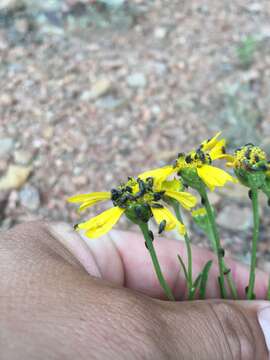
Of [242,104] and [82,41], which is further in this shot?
[82,41]

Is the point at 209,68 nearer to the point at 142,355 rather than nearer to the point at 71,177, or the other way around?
the point at 71,177

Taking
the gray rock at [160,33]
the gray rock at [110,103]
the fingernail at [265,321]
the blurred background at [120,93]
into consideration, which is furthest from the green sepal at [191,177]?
the gray rock at [160,33]

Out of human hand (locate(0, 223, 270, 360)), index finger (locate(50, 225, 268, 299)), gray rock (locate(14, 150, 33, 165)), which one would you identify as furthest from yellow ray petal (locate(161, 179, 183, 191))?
gray rock (locate(14, 150, 33, 165))

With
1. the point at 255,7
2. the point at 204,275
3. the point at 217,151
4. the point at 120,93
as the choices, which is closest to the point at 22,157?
the point at 120,93

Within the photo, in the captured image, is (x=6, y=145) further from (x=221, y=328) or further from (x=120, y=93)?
(x=221, y=328)

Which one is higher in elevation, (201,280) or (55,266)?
(55,266)

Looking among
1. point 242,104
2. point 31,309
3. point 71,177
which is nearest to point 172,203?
A: point 31,309
